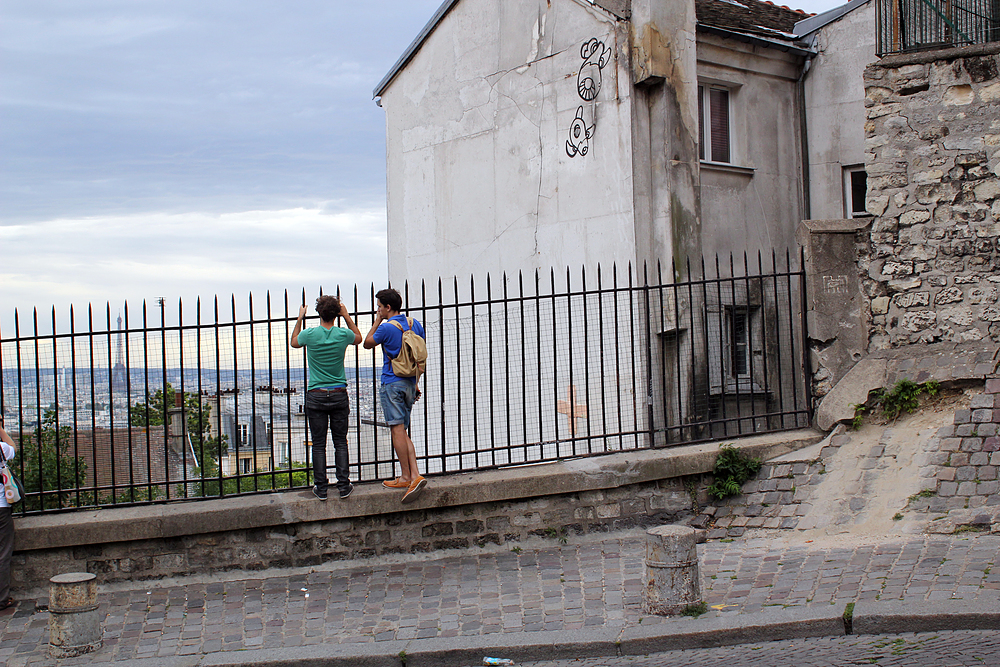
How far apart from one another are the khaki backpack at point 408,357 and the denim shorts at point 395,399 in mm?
101

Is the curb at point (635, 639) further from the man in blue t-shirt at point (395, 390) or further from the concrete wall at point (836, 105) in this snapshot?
the concrete wall at point (836, 105)

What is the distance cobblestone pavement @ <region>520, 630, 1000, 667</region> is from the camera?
15.7 feet

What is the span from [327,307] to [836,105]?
32.3ft

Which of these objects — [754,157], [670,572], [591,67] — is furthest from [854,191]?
[670,572]

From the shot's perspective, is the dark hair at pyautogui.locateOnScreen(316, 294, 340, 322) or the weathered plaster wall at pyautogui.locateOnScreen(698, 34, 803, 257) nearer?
the dark hair at pyautogui.locateOnScreen(316, 294, 340, 322)

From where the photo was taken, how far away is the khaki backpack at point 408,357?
7.25 metres

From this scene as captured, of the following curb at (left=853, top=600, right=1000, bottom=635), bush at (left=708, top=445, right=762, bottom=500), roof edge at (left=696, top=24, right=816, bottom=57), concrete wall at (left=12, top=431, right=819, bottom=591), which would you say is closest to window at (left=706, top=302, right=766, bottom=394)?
bush at (left=708, top=445, right=762, bottom=500)

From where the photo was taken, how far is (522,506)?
759 centimetres

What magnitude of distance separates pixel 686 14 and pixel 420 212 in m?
5.60

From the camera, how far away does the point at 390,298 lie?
7297mm

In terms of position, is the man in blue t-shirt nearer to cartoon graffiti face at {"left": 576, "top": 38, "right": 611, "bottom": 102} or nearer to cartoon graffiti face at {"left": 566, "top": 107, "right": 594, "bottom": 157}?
cartoon graffiti face at {"left": 566, "top": 107, "right": 594, "bottom": 157}

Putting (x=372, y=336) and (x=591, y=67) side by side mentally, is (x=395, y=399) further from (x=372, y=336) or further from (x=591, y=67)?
(x=591, y=67)

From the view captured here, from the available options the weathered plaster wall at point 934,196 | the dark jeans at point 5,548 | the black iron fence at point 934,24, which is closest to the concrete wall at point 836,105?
the black iron fence at point 934,24

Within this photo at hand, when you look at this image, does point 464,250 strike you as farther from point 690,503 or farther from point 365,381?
point 690,503
